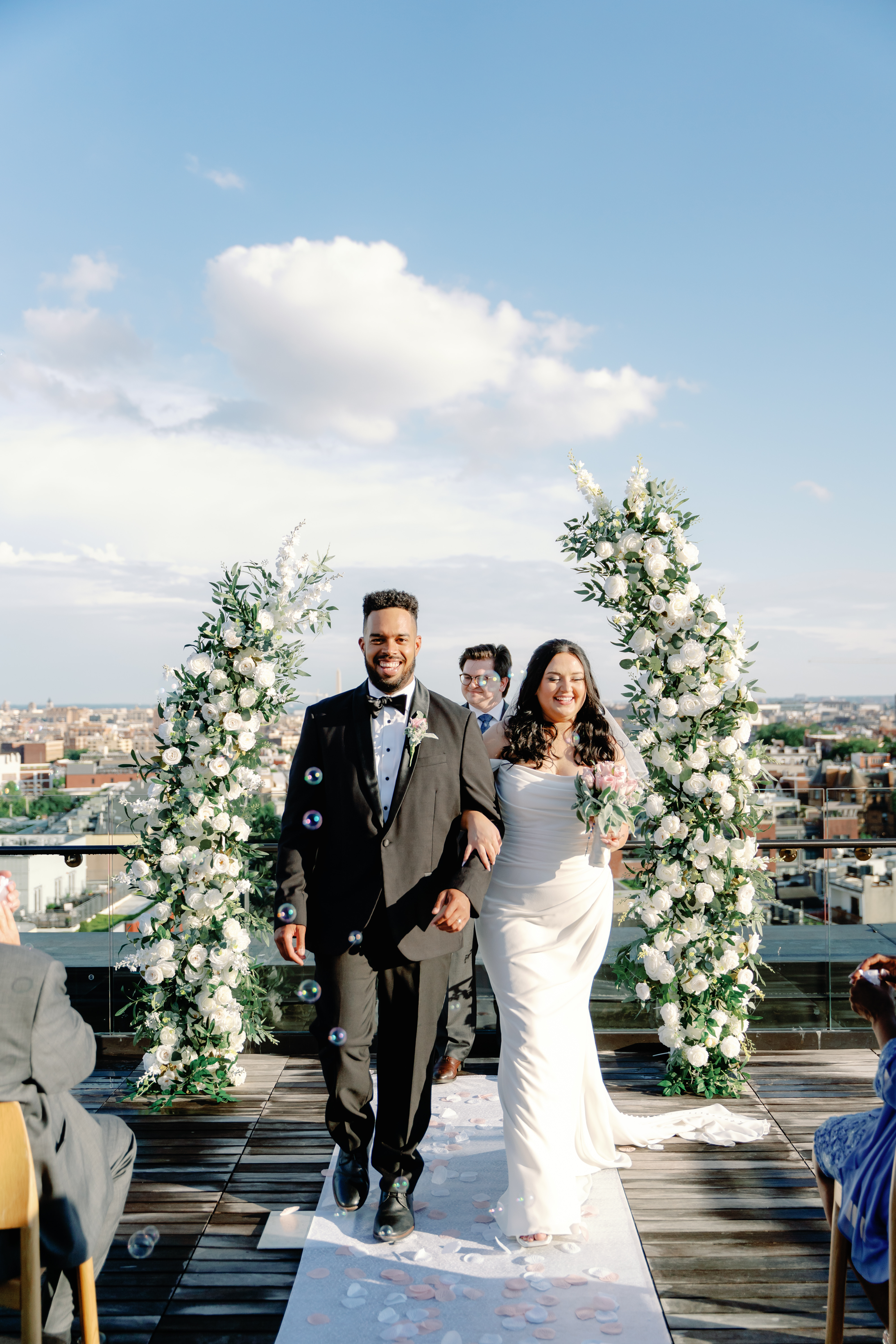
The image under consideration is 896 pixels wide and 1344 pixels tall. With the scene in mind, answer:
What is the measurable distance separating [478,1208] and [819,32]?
7.04 meters

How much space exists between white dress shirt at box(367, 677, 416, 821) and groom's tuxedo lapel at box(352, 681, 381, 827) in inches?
0.8

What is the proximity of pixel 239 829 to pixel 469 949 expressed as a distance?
1.25 metres

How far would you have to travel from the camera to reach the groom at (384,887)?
2.69 metres

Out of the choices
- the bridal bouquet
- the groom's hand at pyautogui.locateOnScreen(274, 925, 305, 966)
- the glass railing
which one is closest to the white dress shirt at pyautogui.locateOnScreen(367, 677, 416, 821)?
the groom's hand at pyautogui.locateOnScreen(274, 925, 305, 966)

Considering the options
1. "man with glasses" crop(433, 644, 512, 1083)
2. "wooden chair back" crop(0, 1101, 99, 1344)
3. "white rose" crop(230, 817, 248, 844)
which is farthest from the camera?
"man with glasses" crop(433, 644, 512, 1083)

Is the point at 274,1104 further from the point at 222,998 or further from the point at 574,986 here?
the point at 574,986

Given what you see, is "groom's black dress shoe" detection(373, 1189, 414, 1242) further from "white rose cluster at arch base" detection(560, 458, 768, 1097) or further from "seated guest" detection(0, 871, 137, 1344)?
"white rose cluster at arch base" detection(560, 458, 768, 1097)

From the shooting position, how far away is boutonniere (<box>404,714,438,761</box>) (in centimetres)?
274

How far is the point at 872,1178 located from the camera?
1.75 meters

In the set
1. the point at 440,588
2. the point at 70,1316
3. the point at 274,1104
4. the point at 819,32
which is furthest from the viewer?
the point at 819,32

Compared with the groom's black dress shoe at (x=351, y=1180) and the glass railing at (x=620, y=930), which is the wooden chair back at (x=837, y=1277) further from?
the glass railing at (x=620, y=930)

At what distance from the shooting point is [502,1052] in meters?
2.79

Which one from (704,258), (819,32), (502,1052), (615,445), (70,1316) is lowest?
(70,1316)

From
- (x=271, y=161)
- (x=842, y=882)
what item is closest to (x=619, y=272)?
(x=271, y=161)
